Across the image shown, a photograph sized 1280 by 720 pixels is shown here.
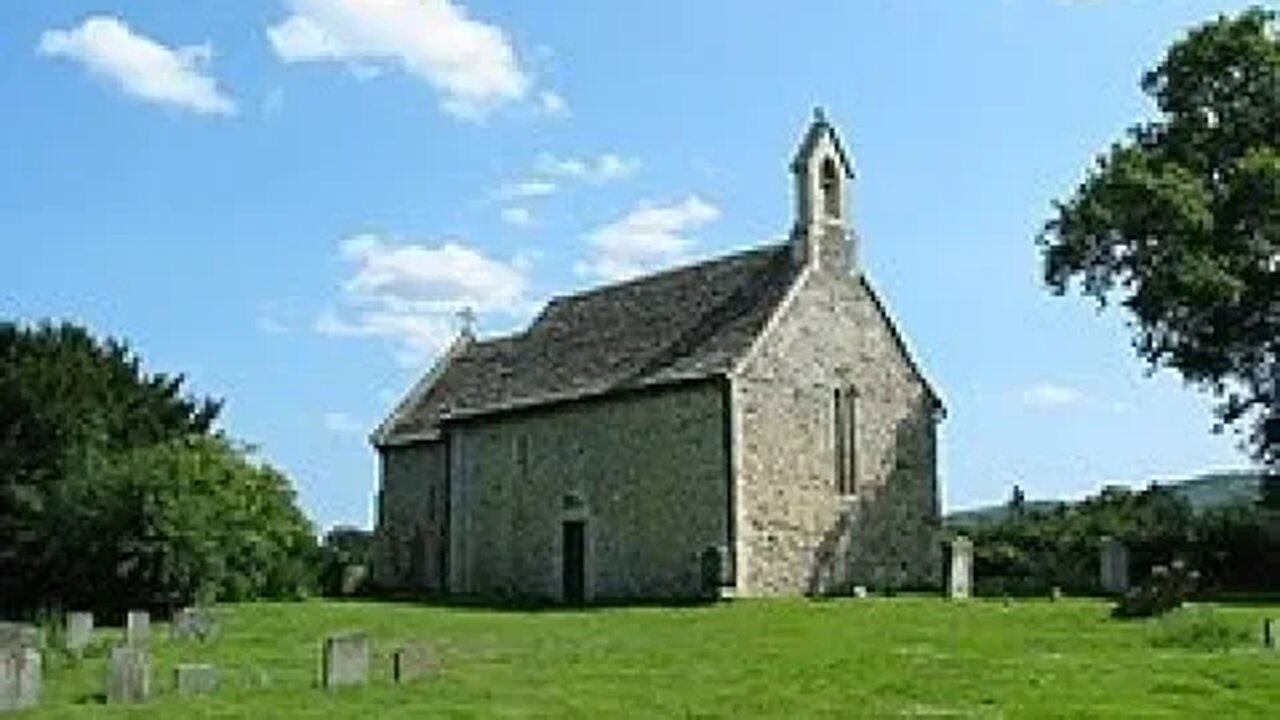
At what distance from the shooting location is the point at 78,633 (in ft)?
116

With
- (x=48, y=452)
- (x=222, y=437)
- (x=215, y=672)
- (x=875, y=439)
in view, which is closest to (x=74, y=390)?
(x=48, y=452)

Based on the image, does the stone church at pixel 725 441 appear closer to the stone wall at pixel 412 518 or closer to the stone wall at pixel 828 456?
the stone wall at pixel 828 456

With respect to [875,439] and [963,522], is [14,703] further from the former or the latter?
[963,522]

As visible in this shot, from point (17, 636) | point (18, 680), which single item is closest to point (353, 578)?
point (17, 636)

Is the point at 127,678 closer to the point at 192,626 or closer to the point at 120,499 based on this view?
the point at 192,626

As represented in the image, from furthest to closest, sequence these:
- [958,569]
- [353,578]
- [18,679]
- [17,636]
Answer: [353,578], [958,569], [17,636], [18,679]

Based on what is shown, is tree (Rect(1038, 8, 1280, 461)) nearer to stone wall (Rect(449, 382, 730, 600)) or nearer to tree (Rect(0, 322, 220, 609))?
stone wall (Rect(449, 382, 730, 600))

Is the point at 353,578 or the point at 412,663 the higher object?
the point at 353,578

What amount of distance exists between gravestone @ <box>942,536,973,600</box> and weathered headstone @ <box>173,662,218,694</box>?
24073 mm

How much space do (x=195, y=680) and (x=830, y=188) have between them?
28.3 m

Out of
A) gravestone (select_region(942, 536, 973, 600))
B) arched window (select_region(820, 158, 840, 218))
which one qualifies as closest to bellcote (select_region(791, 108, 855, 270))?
arched window (select_region(820, 158, 840, 218))

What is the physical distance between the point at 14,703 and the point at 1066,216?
3537 cm

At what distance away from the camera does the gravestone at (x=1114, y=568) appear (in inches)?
1753

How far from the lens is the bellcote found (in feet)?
159
